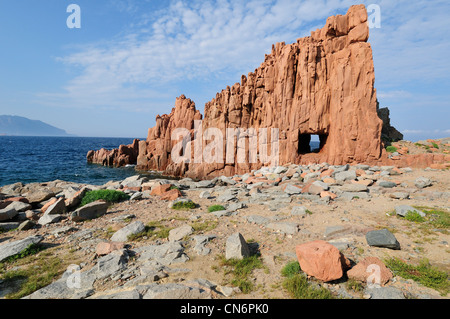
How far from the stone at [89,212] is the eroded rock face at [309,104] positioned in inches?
879

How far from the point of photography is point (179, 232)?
8.95 metres

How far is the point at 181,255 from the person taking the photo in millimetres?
7117

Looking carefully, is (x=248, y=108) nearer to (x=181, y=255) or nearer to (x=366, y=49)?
(x=366, y=49)

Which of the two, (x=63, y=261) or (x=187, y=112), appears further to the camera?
(x=187, y=112)

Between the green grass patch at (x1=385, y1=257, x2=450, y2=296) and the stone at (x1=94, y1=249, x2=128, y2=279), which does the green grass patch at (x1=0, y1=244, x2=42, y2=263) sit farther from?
the green grass patch at (x1=385, y1=257, x2=450, y2=296)

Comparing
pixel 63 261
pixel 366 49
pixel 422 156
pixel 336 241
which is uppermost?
pixel 366 49

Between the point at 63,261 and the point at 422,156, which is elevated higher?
the point at 422,156

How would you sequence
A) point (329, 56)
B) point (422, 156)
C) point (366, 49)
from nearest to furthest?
1. point (422, 156)
2. point (366, 49)
3. point (329, 56)

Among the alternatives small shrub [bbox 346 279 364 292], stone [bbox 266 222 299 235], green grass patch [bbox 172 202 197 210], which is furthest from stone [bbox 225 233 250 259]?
green grass patch [bbox 172 202 197 210]

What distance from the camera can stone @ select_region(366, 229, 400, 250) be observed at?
23.0 feet

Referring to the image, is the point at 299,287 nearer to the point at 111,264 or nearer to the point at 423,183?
the point at 111,264

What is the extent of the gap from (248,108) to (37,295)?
3431 centimetres

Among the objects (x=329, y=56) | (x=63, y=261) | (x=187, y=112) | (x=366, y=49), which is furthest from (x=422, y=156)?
(x=187, y=112)

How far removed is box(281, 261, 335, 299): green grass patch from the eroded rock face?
22647 mm
